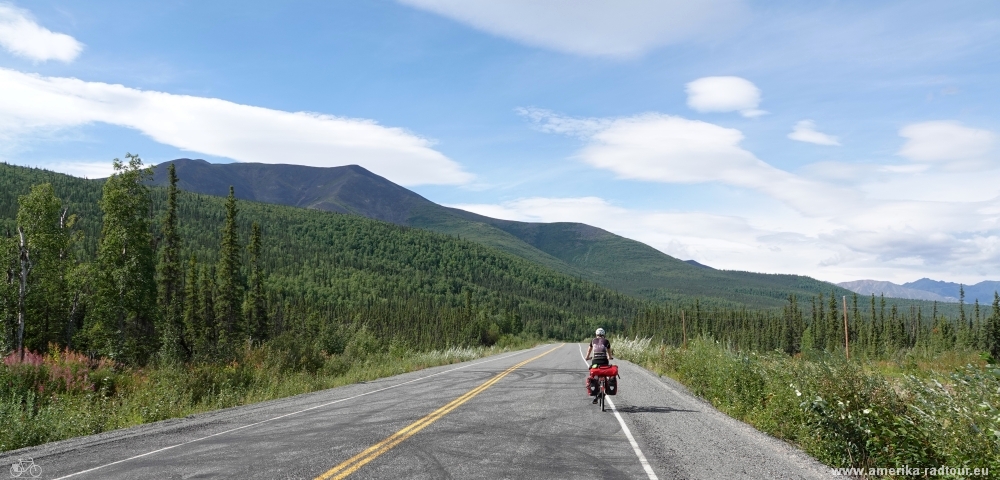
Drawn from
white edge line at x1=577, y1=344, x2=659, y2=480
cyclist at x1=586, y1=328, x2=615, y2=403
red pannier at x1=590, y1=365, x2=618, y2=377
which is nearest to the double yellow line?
red pannier at x1=590, y1=365, x2=618, y2=377

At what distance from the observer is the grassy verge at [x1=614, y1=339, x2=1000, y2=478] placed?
657 centimetres

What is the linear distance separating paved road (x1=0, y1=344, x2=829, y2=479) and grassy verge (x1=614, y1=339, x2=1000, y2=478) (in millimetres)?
590

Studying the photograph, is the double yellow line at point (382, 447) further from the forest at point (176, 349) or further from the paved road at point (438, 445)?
the forest at point (176, 349)

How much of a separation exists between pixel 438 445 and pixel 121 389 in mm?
13655

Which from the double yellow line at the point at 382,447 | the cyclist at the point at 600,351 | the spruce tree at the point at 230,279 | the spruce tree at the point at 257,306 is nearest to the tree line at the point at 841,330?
the spruce tree at the point at 257,306

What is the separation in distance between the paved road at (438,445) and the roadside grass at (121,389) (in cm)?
120

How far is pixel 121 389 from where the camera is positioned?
18016 millimetres

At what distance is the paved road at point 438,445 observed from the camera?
8281 mm

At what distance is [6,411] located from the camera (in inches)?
520

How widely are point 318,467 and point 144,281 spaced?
4359 cm

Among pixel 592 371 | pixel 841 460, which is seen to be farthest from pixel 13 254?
pixel 841 460

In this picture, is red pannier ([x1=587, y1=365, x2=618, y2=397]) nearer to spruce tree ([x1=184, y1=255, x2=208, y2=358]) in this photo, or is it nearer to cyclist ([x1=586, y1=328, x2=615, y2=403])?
cyclist ([x1=586, y1=328, x2=615, y2=403])

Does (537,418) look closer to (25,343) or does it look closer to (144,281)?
(144,281)

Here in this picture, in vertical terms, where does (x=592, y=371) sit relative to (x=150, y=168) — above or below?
below
